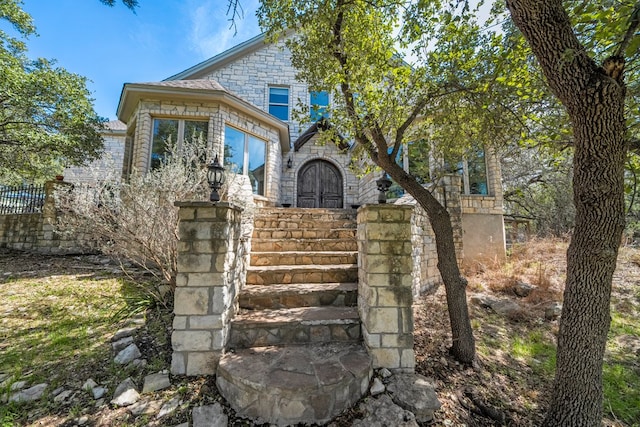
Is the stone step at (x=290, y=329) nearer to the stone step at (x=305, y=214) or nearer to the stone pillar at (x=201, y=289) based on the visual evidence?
the stone pillar at (x=201, y=289)

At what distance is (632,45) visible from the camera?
5.25ft

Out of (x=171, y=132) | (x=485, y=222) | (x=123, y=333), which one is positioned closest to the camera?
(x=123, y=333)

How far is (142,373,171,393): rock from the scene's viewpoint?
2076 mm

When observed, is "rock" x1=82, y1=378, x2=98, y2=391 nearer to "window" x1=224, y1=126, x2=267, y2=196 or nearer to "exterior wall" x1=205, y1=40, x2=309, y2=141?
"window" x1=224, y1=126, x2=267, y2=196

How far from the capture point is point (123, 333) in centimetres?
282

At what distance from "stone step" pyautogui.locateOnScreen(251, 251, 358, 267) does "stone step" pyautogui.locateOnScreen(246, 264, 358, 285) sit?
0.59 ft

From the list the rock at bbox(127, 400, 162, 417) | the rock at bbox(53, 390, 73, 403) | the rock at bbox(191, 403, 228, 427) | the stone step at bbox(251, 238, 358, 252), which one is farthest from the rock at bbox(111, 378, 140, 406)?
the stone step at bbox(251, 238, 358, 252)

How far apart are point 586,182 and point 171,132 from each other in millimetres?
7431

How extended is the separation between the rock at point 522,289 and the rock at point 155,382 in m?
5.77

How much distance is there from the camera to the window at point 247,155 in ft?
21.6

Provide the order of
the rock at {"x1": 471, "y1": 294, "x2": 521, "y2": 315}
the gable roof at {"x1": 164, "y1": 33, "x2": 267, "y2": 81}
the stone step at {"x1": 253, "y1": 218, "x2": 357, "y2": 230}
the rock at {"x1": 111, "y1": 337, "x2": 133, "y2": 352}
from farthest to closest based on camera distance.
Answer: the gable roof at {"x1": 164, "y1": 33, "x2": 267, "y2": 81}
the stone step at {"x1": 253, "y1": 218, "x2": 357, "y2": 230}
the rock at {"x1": 471, "y1": 294, "x2": 521, "y2": 315}
the rock at {"x1": 111, "y1": 337, "x2": 133, "y2": 352}

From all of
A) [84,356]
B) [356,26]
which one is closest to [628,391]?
[356,26]

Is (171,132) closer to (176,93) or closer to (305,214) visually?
(176,93)

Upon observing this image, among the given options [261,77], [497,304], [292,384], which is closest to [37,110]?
[261,77]
